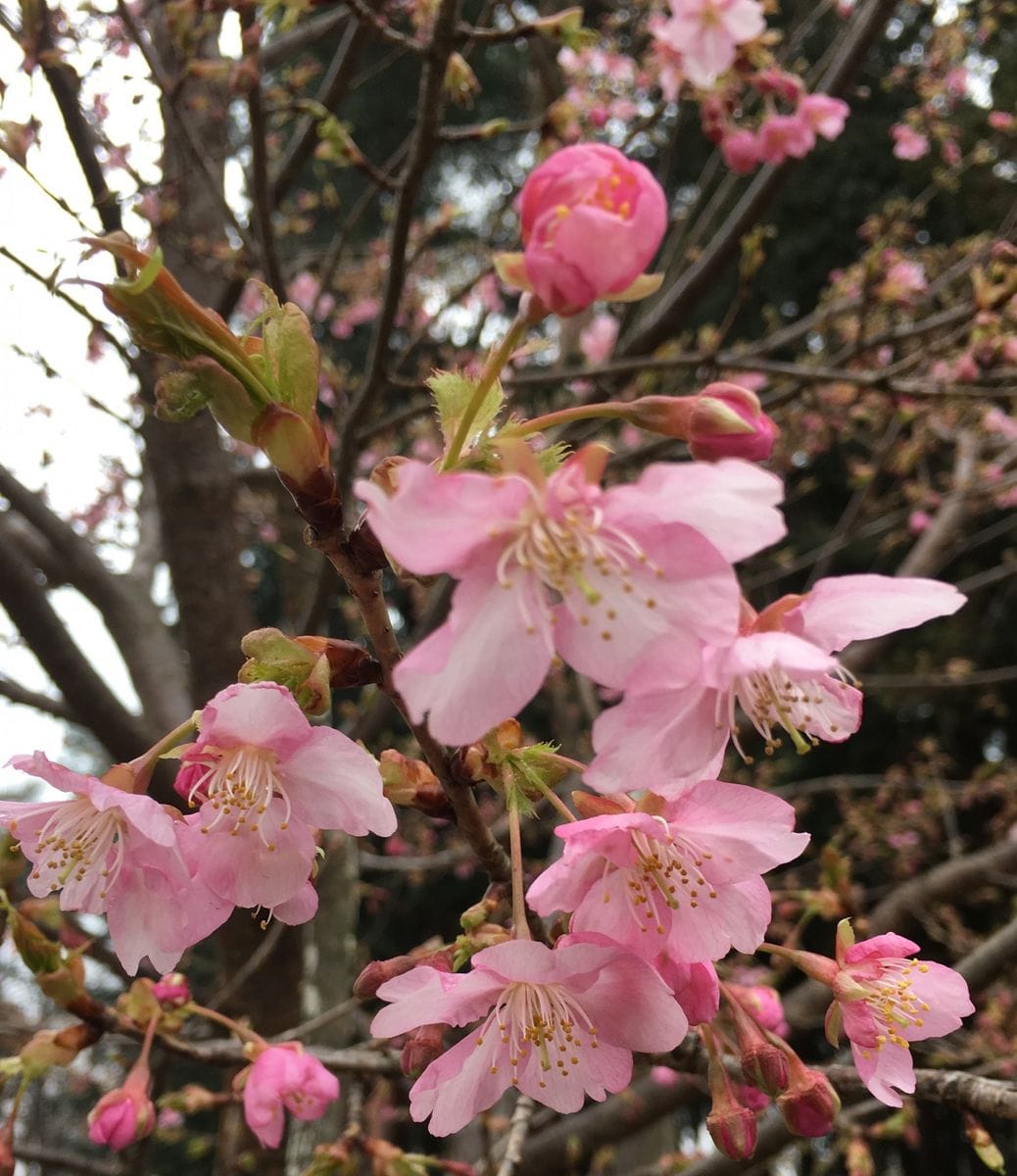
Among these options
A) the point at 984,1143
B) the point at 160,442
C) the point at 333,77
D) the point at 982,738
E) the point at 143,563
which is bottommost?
the point at 982,738

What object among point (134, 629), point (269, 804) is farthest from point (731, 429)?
point (134, 629)

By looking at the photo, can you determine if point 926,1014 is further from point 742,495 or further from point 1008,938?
point 1008,938

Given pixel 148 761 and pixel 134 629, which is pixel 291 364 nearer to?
pixel 148 761

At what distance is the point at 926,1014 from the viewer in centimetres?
82

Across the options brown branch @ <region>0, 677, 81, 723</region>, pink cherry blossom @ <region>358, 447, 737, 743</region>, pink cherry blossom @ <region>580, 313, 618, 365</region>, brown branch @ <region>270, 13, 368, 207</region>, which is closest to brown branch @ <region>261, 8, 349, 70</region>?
brown branch @ <region>270, 13, 368, 207</region>

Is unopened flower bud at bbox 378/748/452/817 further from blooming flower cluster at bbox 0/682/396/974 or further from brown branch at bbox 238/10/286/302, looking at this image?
brown branch at bbox 238/10/286/302

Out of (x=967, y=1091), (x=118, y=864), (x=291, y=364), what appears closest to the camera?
(x=291, y=364)

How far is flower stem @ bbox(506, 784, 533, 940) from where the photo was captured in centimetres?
71

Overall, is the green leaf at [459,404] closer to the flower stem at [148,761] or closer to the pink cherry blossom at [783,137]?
the flower stem at [148,761]

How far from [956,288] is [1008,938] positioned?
114 inches

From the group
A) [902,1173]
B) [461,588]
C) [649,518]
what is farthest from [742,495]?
[902,1173]

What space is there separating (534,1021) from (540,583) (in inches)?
15.8

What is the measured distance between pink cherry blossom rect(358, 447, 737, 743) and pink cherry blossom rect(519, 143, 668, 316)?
0.35 ft

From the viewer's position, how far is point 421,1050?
75 cm
